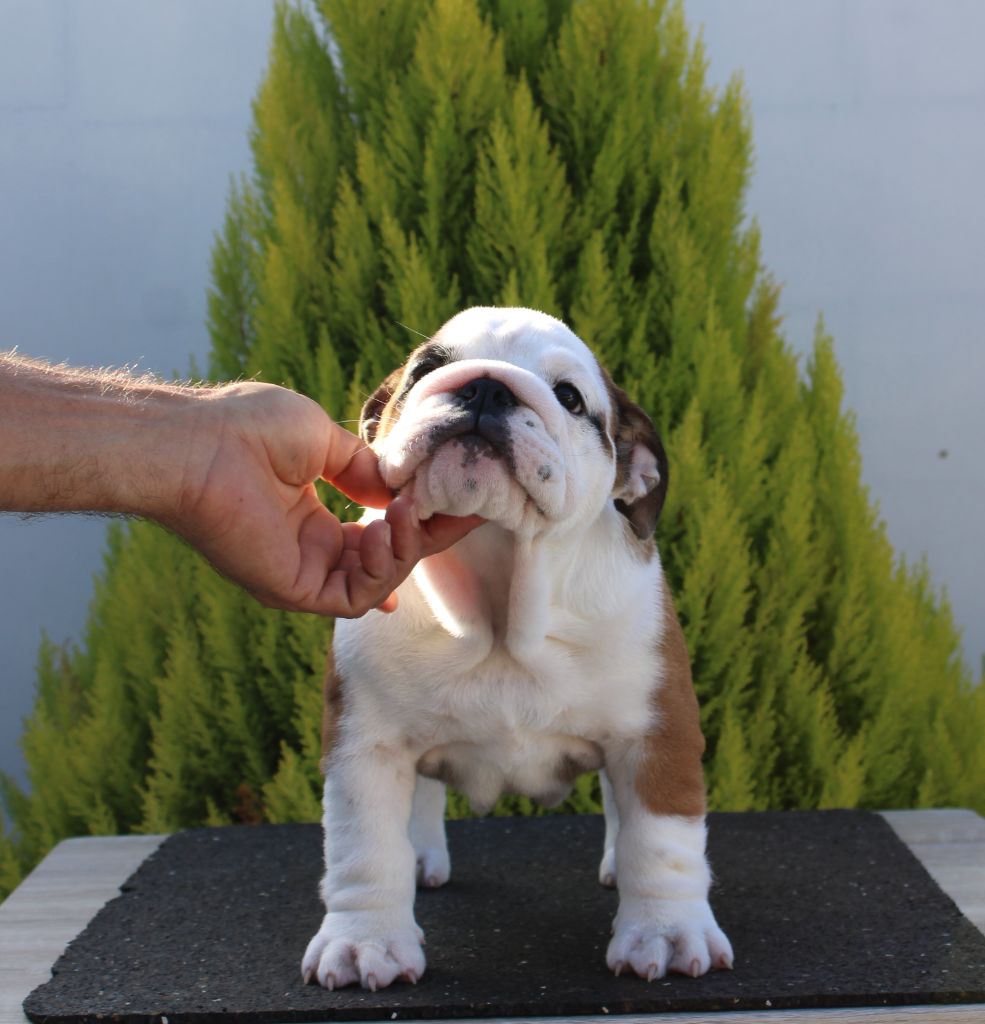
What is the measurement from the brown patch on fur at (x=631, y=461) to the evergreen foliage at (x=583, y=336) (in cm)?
98

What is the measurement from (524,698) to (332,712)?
0.30m

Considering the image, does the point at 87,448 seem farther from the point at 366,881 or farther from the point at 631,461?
the point at 631,461

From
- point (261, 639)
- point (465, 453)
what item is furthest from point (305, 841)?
point (465, 453)

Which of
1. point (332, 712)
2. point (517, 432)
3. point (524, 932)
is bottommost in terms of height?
point (524, 932)

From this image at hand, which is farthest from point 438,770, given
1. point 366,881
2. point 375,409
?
point 375,409

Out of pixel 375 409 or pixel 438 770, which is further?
pixel 375 409

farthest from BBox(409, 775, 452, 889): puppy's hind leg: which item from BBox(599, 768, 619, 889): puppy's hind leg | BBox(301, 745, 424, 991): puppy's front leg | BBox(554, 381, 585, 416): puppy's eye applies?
BBox(554, 381, 585, 416): puppy's eye

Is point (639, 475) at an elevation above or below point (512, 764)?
above

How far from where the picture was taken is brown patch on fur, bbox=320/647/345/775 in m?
2.12

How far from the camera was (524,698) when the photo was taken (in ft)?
6.86

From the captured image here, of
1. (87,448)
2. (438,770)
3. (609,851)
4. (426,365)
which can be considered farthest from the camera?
(609,851)

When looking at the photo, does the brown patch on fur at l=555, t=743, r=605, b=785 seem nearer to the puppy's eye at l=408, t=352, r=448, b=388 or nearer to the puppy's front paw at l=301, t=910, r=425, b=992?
the puppy's front paw at l=301, t=910, r=425, b=992

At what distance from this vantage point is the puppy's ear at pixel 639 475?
7.29 ft

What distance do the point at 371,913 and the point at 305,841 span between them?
3.16 ft
